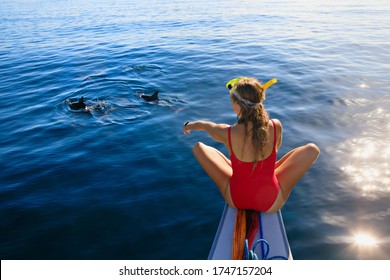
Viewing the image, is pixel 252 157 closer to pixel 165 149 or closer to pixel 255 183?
pixel 255 183

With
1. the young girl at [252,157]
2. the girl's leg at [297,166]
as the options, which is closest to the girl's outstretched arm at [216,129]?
the young girl at [252,157]

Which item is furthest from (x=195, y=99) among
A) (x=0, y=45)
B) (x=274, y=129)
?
(x=0, y=45)

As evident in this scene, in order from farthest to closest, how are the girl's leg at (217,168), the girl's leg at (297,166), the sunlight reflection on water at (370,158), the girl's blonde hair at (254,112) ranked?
1. the sunlight reflection on water at (370,158)
2. the girl's leg at (217,168)
3. the girl's leg at (297,166)
4. the girl's blonde hair at (254,112)

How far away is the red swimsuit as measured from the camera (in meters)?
4.69

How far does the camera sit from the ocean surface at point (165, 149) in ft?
17.6

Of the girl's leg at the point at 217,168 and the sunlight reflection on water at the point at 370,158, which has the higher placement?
the girl's leg at the point at 217,168

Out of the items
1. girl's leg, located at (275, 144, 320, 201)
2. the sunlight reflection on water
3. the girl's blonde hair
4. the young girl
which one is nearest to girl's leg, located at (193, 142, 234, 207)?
the young girl

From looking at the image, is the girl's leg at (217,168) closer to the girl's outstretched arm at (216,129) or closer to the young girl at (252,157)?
the young girl at (252,157)

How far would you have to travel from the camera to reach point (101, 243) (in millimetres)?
5297

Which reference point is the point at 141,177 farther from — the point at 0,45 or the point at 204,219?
the point at 0,45

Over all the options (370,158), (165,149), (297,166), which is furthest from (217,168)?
(370,158)

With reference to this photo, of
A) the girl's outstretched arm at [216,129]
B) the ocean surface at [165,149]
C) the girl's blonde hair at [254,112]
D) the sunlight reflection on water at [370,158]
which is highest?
the girl's blonde hair at [254,112]

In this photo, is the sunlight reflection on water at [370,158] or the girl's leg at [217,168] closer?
the girl's leg at [217,168]
